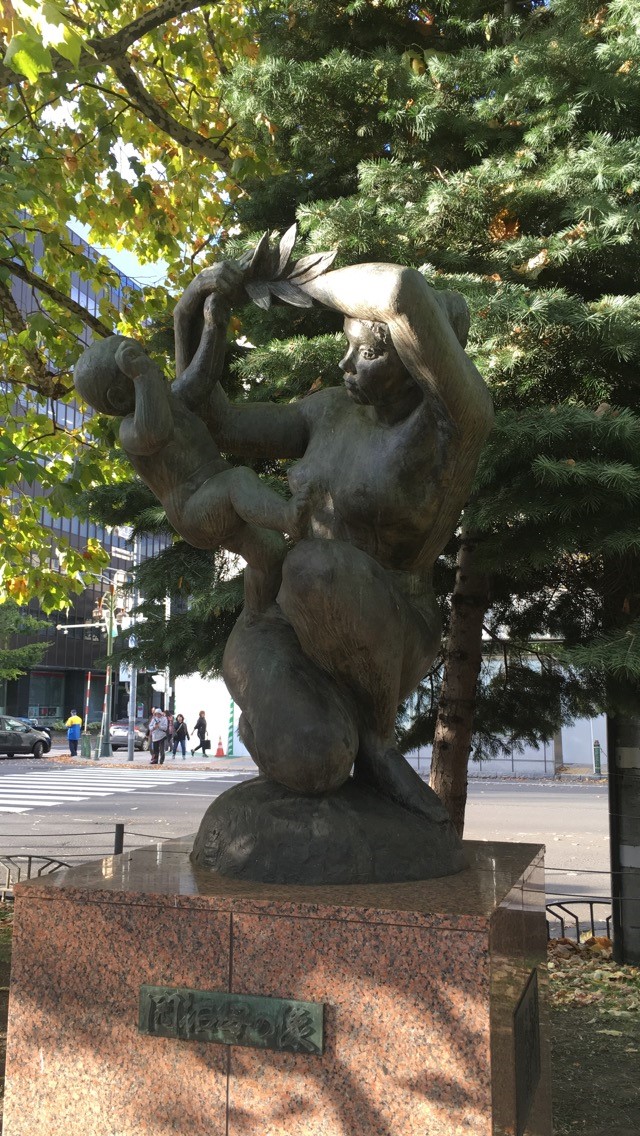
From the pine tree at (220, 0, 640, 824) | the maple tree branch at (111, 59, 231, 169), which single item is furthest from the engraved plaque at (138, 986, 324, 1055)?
the maple tree branch at (111, 59, 231, 169)

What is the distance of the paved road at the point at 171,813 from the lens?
10945 millimetres

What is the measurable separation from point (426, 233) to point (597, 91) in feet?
3.94

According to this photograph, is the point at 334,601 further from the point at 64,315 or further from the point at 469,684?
the point at 64,315

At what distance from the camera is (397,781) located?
10.6ft

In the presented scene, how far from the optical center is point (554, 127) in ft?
18.3

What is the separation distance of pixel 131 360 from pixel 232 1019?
2.05 m

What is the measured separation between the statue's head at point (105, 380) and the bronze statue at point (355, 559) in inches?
3.7

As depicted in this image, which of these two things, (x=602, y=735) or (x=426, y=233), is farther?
(x=602, y=735)

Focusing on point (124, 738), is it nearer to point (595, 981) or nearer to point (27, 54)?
point (595, 981)

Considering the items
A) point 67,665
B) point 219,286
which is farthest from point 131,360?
point 67,665

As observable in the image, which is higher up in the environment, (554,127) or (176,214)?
(176,214)

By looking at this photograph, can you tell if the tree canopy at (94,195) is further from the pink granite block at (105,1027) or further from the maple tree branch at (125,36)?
the pink granite block at (105,1027)

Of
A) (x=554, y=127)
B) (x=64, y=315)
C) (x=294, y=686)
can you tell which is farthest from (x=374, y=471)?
(x=64, y=315)

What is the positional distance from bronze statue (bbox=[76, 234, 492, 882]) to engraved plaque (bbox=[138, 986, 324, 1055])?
1.34 ft
